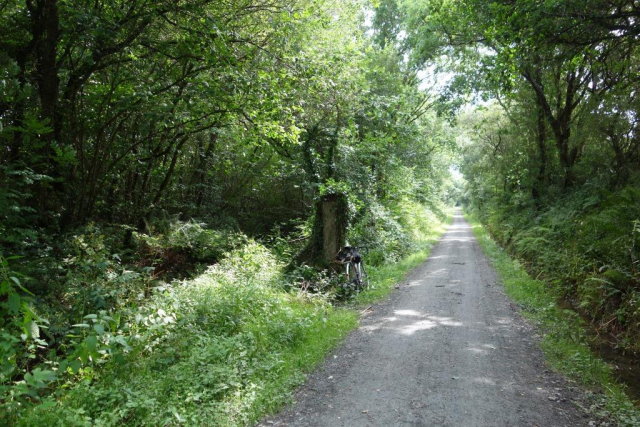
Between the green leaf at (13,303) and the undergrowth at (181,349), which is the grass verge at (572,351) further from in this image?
the green leaf at (13,303)

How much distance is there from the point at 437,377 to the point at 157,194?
1040 centimetres

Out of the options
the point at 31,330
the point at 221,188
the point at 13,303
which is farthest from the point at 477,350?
the point at 221,188

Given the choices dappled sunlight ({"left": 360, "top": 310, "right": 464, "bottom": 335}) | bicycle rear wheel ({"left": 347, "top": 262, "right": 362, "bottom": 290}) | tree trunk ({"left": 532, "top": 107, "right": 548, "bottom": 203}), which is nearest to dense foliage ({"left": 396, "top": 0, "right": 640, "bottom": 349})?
tree trunk ({"left": 532, "top": 107, "right": 548, "bottom": 203})

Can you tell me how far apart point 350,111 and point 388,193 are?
21.3ft

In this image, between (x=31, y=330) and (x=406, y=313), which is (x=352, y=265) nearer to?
(x=406, y=313)

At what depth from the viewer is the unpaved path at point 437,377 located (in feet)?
14.0

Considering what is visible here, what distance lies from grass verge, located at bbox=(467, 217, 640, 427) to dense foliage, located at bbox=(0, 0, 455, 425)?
3.70 meters

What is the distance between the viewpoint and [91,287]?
19.2 ft

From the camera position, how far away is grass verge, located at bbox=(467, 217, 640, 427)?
4.37m

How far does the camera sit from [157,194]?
1231 cm

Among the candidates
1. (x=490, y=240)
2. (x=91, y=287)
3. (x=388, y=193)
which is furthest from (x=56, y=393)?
(x=490, y=240)

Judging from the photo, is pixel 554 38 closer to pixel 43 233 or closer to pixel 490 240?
pixel 43 233

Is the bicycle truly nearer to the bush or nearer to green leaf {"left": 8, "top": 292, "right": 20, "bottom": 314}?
the bush

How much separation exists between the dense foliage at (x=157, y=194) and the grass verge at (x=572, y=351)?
3695 mm
